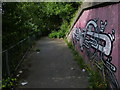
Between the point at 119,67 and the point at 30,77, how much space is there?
3390 millimetres

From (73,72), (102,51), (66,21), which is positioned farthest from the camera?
(66,21)

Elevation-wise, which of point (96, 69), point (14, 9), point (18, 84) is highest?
point (14, 9)

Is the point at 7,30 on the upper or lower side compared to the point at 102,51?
upper

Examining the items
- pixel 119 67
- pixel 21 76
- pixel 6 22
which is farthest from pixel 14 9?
pixel 119 67

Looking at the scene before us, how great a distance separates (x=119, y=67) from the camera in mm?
3977

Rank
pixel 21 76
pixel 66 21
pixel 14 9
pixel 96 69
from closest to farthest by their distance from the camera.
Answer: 1. pixel 96 69
2. pixel 21 76
3. pixel 14 9
4. pixel 66 21

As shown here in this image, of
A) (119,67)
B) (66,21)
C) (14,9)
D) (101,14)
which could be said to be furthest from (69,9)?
(119,67)

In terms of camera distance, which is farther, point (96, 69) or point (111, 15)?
point (96, 69)

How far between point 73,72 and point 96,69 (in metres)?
1.23

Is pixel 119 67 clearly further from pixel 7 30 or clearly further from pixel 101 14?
pixel 7 30

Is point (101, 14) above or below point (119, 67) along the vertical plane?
above

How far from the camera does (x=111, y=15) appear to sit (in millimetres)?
4480

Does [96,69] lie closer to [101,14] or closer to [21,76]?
[101,14]

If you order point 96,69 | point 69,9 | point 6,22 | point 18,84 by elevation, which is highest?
point 69,9
